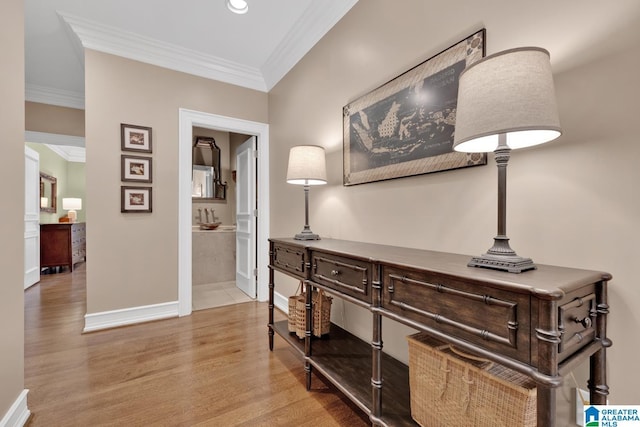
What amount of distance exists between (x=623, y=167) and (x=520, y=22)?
0.70 metres

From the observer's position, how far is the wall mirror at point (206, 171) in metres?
4.92

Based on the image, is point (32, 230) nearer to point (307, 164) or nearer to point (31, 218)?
point (31, 218)

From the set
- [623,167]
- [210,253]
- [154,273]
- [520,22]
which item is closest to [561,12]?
[520,22]

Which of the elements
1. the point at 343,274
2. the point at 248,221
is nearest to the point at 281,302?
the point at 248,221

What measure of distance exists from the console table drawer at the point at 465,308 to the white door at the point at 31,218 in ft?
17.7

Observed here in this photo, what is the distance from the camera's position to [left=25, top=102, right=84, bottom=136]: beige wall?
375 centimetres

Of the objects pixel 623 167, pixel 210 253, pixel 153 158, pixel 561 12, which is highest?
pixel 561 12

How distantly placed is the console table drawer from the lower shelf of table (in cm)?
51

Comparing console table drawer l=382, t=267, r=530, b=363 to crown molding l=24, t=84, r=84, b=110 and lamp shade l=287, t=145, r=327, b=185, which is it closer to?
lamp shade l=287, t=145, r=327, b=185

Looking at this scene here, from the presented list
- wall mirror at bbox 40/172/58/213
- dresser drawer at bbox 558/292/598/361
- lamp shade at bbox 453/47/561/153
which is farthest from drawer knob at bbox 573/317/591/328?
wall mirror at bbox 40/172/58/213

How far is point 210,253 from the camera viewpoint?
14.6ft

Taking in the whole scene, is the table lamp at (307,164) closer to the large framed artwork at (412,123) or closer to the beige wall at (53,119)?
the large framed artwork at (412,123)

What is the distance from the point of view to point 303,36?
2.60 m

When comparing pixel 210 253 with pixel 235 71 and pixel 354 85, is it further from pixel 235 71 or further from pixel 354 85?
pixel 354 85
